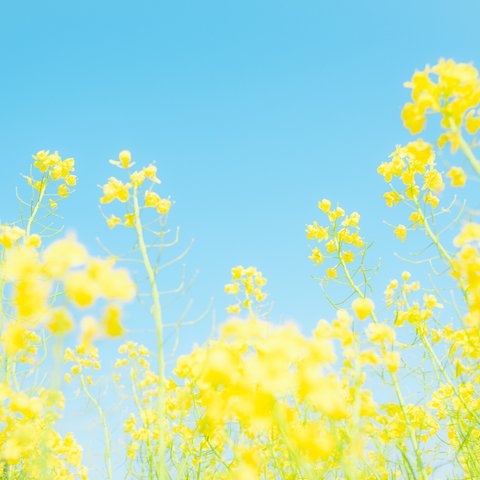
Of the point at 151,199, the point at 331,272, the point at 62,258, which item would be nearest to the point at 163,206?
the point at 151,199

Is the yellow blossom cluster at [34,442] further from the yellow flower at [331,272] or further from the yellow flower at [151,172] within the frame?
the yellow flower at [331,272]

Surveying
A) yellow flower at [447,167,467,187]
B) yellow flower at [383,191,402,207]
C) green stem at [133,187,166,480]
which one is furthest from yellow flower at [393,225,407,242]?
green stem at [133,187,166,480]

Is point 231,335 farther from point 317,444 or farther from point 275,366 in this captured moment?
point 317,444

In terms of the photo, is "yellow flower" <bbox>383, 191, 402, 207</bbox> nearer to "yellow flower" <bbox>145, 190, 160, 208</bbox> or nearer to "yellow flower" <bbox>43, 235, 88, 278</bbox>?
"yellow flower" <bbox>145, 190, 160, 208</bbox>

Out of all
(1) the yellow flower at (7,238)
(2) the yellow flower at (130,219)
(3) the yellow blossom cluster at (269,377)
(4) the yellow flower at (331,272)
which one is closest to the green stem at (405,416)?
(4) the yellow flower at (331,272)

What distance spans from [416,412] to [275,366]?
268 centimetres

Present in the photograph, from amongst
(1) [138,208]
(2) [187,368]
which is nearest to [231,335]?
(2) [187,368]

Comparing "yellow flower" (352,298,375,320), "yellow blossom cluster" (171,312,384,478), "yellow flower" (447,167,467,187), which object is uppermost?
"yellow flower" (447,167,467,187)

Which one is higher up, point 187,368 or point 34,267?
point 34,267

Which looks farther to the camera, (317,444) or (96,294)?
(96,294)

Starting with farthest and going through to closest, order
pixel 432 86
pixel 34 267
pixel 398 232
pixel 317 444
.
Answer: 1. pixel 398 232
2. pixel 432 86
3. pixel 34 267
4. pixel 317 444

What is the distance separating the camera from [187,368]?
2176 millimetres

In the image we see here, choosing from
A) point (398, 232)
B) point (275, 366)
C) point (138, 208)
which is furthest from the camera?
point (398, 232)

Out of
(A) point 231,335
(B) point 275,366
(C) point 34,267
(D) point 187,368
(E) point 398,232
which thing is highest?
(E) point 398,232
